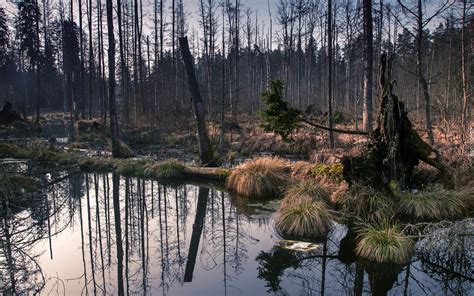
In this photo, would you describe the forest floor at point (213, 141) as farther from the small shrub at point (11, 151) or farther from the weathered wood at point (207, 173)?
the small shrub at point (11, 151)

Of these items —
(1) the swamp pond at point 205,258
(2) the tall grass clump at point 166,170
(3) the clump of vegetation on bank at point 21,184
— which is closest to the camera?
(1) the swamp pond at point 205,258

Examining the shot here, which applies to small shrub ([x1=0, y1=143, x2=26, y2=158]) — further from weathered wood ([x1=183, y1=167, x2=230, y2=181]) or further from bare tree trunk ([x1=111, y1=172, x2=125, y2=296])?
weathered wood ([x1=183, y1=167, x2=230, y2=181])

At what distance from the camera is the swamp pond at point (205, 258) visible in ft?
19.3

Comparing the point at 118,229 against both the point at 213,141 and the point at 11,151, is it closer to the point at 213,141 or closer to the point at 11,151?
the point at 213,141

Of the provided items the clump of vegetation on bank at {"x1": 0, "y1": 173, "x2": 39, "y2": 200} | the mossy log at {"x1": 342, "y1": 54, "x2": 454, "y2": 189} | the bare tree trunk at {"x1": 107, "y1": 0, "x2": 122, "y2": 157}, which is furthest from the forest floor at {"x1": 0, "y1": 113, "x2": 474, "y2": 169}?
the clump of vegetation on bank at {"x1": 0, "y1": 173, "x2": 39, "y2": 200}

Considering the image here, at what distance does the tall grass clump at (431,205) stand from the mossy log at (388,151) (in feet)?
1.59

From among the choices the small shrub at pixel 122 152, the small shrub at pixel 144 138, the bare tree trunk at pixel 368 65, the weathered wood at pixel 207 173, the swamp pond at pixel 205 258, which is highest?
the bare tree trunk at pixel 368 65

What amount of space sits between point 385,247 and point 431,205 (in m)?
2.57

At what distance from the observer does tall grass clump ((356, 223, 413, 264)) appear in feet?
21.0

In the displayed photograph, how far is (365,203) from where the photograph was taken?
875 cm

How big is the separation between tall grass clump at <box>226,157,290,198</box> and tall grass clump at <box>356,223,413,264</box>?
4274mm

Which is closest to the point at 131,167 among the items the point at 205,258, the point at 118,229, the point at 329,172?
the point at 118,229

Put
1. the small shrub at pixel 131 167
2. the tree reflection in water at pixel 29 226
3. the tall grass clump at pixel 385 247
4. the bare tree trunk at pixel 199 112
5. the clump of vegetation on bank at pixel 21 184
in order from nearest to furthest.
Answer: the tree reflection in water at pixel 29 226
the tall grass clump at pixel 385 247
the clump of vegetation on bank at pixel 21 184
the small shrub at pixel 131 167
the bare tree trunk at pixel 199 112

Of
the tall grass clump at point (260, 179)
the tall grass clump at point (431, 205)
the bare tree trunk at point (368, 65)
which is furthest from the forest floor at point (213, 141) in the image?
the tall grass clump at point (431, 205)
